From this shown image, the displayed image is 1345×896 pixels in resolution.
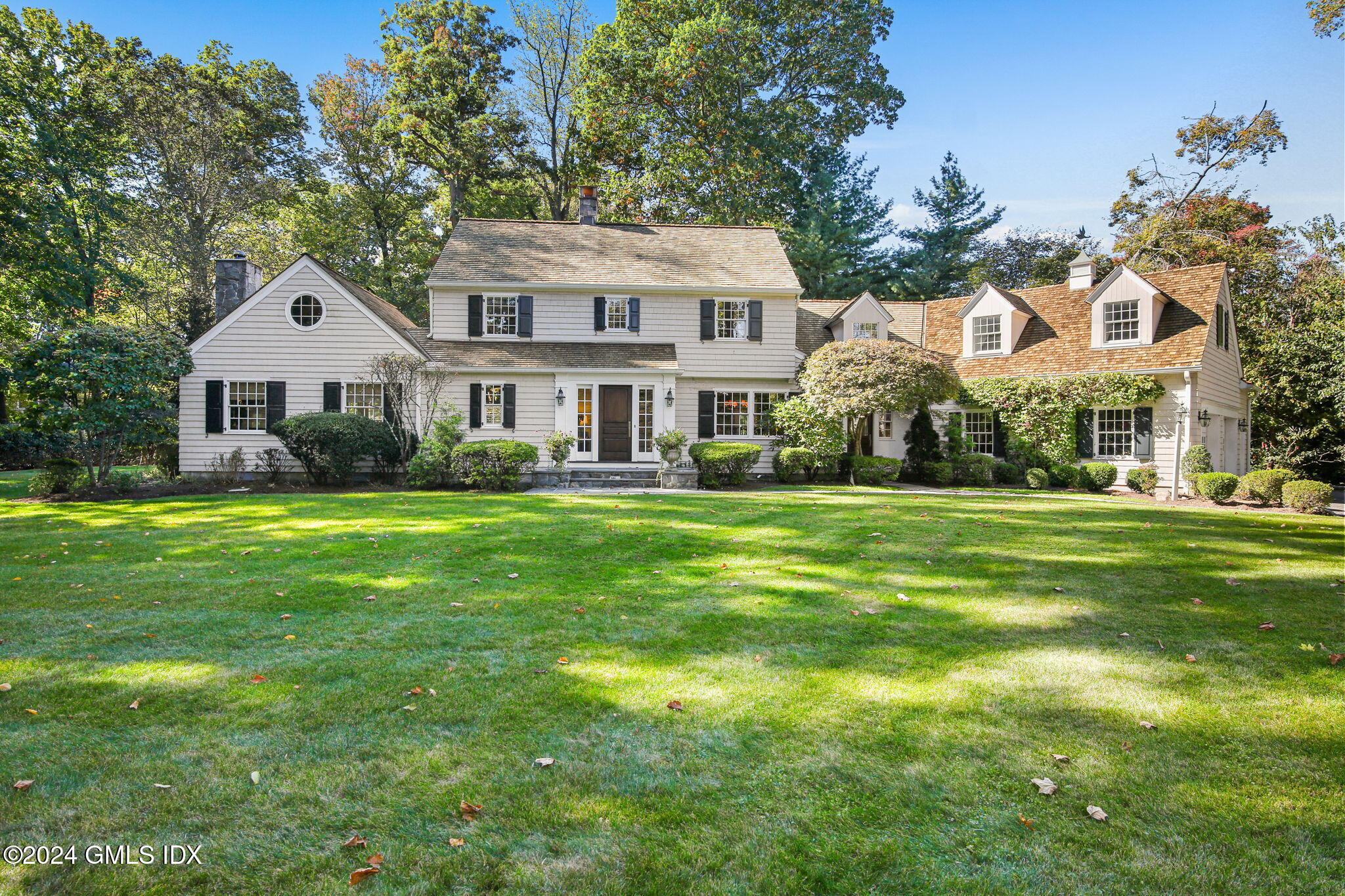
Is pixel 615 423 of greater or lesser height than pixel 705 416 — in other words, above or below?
below

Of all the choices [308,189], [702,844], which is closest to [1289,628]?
[702,844]

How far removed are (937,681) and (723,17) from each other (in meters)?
28.2

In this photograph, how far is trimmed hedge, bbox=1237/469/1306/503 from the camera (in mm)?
14320

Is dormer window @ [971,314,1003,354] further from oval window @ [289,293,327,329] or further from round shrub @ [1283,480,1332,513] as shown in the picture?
oval window @ [289,293,327,329]

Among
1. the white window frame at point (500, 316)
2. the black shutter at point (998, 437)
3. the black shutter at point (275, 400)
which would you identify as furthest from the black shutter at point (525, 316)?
the black shutter at point (998, 437)

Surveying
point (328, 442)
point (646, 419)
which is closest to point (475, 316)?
point (646, 419)

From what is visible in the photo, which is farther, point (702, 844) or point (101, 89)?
point (101, 89)

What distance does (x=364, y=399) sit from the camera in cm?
1700

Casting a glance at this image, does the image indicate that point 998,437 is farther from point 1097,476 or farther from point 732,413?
point 732,413

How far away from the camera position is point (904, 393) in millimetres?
16219

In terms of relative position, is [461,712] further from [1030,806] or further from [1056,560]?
[1056,560]

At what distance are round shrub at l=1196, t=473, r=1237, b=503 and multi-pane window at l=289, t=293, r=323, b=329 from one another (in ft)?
75.4

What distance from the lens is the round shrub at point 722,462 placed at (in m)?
15.3

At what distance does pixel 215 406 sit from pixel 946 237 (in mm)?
31039
